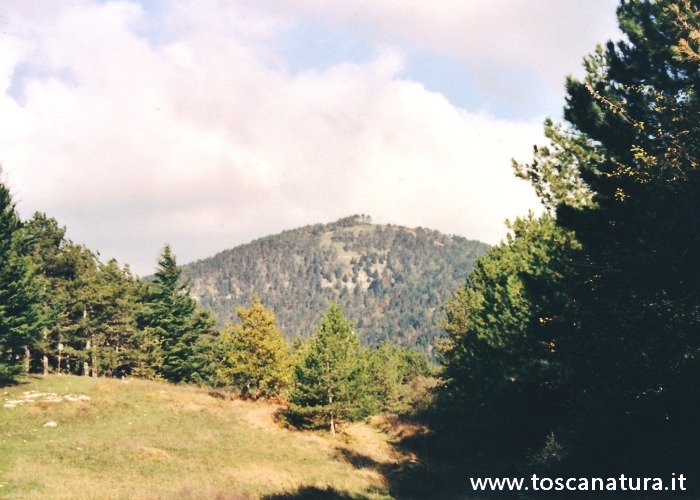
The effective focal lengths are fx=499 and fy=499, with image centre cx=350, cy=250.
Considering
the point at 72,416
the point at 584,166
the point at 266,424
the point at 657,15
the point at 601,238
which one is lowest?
the point at 266,424

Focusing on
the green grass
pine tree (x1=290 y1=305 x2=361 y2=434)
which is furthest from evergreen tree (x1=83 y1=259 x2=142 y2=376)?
pine tree (x1=290 y1=305 x2=361 y2=434)

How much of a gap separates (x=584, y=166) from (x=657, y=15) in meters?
4.12

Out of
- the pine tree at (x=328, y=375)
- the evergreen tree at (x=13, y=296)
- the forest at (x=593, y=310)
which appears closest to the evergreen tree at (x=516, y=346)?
the forest at (x=593, y=310)

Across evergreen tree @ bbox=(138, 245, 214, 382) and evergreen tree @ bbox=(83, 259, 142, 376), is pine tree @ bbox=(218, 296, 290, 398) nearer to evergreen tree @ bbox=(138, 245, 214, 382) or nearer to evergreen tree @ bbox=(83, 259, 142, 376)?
evergreen tree @ bbox=(138, 245, 214, 382)

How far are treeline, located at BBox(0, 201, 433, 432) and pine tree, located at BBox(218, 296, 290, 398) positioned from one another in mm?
96

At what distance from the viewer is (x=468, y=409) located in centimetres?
3441

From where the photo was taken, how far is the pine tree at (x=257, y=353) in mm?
47281

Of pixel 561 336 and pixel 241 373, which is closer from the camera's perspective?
pixel 561 336

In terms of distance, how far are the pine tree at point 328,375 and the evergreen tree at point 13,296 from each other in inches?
791

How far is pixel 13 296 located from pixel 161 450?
56.8 ft

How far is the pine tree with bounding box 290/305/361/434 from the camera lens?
131 feet

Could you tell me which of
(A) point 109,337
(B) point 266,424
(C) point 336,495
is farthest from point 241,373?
(C) point 336,495

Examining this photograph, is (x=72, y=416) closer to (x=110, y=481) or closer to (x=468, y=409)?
(x=110, y=481)

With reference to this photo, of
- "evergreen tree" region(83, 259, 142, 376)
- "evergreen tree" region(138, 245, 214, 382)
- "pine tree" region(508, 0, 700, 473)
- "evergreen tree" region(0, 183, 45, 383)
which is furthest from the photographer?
"evergreen tree" region(138, 245, 214, 382)
